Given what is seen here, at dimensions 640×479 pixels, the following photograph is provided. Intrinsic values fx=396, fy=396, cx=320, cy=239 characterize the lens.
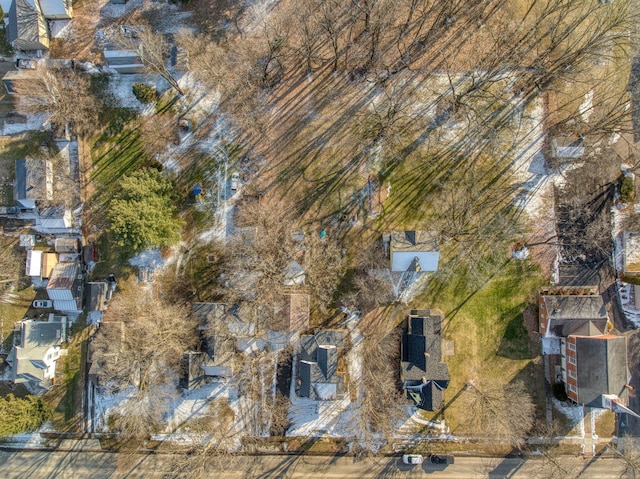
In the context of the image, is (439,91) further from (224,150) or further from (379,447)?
(379,447)

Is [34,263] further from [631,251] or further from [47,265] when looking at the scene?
[631,251]

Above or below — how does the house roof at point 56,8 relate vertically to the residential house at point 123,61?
above

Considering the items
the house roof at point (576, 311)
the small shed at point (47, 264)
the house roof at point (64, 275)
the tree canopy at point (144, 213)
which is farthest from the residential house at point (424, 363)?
the small shed at point (47, 264)

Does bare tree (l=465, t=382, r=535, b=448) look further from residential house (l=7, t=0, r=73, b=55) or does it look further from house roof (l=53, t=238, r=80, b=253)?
residential house (l=7, t=0, r=73, b=55)

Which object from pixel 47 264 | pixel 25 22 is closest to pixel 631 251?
pixel 47 264

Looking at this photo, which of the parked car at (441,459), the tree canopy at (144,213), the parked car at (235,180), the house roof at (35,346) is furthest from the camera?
the parked car at (235,180)

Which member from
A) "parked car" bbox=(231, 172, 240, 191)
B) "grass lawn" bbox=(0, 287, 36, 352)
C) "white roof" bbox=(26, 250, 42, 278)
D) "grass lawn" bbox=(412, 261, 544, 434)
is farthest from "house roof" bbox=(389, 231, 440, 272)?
"grass lawn" bbox=(0, 287, 36, 352)

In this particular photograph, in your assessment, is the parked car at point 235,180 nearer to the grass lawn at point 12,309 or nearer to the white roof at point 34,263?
the white roof at point 34,263

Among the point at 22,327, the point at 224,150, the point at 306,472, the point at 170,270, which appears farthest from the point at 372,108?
the point at 22,327
